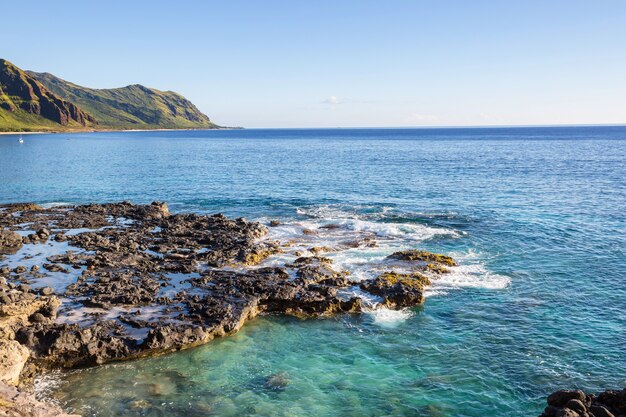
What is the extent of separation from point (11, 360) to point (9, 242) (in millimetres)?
26043

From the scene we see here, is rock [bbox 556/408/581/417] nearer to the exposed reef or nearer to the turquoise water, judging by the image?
the turquoise water

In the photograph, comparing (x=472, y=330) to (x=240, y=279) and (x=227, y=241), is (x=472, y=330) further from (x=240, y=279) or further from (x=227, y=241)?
(x=227, y=241)

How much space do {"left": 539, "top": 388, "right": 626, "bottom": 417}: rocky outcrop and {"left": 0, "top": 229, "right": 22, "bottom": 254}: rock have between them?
44.9 metres

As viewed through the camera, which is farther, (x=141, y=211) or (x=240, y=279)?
(x=141, y=211)

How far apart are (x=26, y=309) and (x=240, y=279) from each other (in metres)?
14.2

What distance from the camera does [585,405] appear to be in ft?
58.9

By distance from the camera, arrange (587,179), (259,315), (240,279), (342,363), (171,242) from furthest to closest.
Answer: (587,179)
(171,242)
(240,279)
(259,315)
(342,363)

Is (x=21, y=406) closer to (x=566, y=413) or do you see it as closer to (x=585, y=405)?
(x=566, y=413)

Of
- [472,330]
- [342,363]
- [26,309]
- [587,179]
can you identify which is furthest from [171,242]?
[587,179]

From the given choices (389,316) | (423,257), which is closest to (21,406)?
(389,316)

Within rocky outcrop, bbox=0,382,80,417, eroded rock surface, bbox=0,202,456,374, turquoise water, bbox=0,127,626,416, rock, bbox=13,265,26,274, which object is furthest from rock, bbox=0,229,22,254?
rocky outcrop, bbox=0,382,80,417

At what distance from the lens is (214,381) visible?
23781 mm

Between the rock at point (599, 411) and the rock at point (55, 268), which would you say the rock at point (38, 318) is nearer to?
the rock at point (55, 268)

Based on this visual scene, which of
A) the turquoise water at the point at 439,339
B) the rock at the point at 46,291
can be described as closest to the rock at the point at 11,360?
the turquoise water at the point at 439,339
